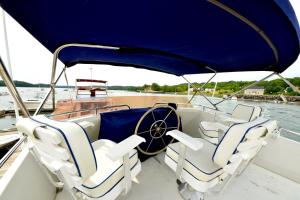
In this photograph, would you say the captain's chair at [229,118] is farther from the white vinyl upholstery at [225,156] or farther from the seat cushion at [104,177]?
the seat cushion at [104,177]

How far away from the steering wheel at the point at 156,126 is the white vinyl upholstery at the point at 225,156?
526 millimetres

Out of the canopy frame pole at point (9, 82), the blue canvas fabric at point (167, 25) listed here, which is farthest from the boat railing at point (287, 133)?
the canopy frame pole at point (9, 82)

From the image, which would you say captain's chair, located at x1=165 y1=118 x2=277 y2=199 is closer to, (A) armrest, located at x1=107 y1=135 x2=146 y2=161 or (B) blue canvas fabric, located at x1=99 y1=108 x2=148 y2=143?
(A) armrest, located at x1=107 y1=135 x2=146 y2=161

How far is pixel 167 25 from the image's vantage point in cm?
106

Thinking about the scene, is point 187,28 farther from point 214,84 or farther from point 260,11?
point 214,84

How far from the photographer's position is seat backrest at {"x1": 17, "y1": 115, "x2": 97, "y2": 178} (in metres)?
0.61

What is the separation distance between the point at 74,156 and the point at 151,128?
1.15 m

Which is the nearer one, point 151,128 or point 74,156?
point 74,156

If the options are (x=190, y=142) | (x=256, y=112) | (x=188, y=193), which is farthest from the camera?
(x=256, y=112)

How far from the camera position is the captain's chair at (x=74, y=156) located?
2.06 feet

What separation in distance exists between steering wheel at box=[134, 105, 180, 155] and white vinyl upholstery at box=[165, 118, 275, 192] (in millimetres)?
526

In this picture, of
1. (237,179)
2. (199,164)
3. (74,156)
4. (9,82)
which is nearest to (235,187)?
(237,179)

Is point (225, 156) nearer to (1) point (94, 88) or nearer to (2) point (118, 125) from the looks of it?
(2) point (118, 125)

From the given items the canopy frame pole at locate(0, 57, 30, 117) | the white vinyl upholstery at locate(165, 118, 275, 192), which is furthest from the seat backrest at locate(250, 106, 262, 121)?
the canopy frame pole at locate(0, 57, 30, 117)
